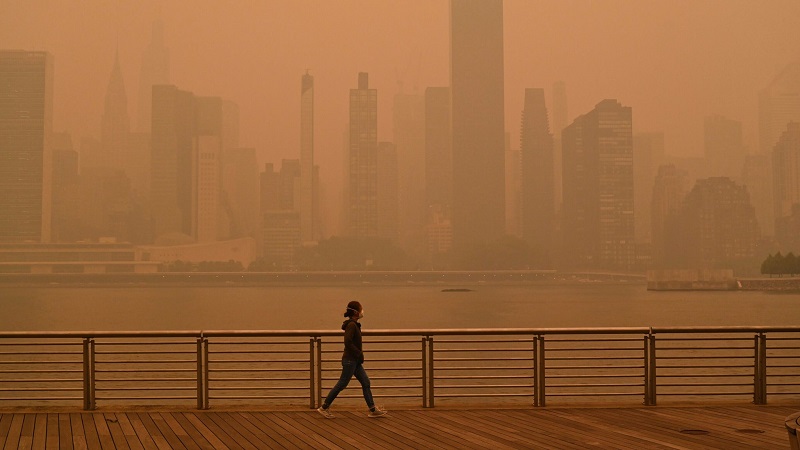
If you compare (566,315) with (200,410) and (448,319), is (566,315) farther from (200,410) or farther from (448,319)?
(200,410)

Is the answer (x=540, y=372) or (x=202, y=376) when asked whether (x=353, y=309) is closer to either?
(x=202, y=376)

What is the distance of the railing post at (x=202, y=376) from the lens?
1069cm

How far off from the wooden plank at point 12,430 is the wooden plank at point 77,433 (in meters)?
0.54

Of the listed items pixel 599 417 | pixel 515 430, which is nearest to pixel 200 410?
pixel 515 430

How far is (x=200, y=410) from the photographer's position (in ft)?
35.2

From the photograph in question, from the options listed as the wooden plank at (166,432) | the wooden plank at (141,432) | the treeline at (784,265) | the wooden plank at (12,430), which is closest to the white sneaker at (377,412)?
the wooden plank at (166,432)

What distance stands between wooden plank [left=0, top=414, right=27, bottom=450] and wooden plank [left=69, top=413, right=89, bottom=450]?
536mm

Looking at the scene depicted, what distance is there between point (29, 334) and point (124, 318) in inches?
3125

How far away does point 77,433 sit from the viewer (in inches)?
368

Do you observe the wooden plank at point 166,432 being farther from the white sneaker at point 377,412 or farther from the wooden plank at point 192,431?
the white sneaker at point 377,412

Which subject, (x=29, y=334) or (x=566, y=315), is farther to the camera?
(x=566, y=315)

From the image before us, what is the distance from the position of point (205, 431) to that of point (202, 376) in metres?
1.38

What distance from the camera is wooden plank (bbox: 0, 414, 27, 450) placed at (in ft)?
29.0

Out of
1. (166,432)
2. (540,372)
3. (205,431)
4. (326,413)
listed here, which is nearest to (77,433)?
(166,432)
